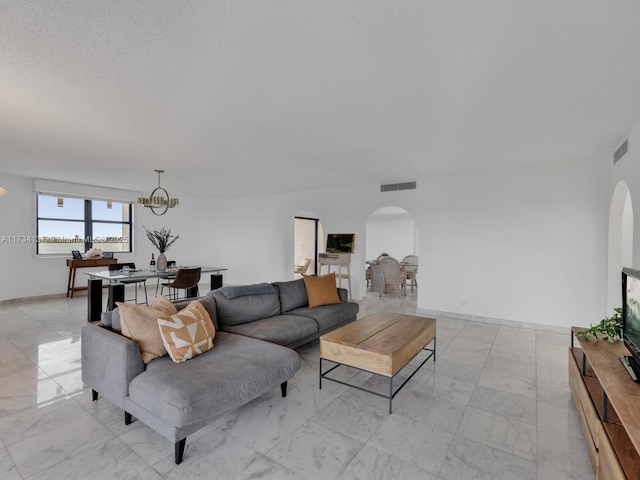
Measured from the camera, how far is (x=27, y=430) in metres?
2.16

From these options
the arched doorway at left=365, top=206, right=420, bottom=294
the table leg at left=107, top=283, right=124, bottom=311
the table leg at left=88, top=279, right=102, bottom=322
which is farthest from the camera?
the arched doorway at left=365, top=206, right=420, bottom=294

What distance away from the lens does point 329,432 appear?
2178 millimetres

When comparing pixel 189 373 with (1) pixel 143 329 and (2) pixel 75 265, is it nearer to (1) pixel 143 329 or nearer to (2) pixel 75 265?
(1) pixel 143 329

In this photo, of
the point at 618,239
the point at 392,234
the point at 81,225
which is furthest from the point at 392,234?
the point at 81,225

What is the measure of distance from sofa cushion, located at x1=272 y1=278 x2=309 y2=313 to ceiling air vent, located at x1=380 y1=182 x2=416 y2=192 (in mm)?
2799

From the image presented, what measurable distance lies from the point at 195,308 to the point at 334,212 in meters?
4.57

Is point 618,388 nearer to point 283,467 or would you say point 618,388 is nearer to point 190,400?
point 283,467

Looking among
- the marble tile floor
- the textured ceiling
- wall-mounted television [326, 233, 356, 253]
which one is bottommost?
the marble tile floor

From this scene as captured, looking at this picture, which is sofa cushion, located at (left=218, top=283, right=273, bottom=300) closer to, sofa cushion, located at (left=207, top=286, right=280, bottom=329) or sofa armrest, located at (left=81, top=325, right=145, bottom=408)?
sofa cushion, located at (left=207, top=286, right=280, bottom=329)

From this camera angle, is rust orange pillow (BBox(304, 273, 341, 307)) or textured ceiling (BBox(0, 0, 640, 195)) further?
rust orange pillow (BBox(304, 273, 341, 307))

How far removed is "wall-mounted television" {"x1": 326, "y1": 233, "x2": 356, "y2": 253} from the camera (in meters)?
6.60

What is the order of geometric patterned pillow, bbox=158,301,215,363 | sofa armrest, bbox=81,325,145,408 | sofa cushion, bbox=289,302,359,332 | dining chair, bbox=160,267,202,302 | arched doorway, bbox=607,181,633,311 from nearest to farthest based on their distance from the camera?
sofa armrest, bbox=81,325,145,408
geometric patterned pillow, bbox=158,301,215,363
sofa cushion, bbox=289,302,359,332
arched doorway, bbox=607,181,633,311
dining chair, bbox=160,267,202,302

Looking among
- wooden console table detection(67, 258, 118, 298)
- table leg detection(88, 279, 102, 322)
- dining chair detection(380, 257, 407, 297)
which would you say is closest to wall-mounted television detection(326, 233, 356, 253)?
dining chair detection(380, 257, 407, 297)

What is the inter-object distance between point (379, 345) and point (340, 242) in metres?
4.21
